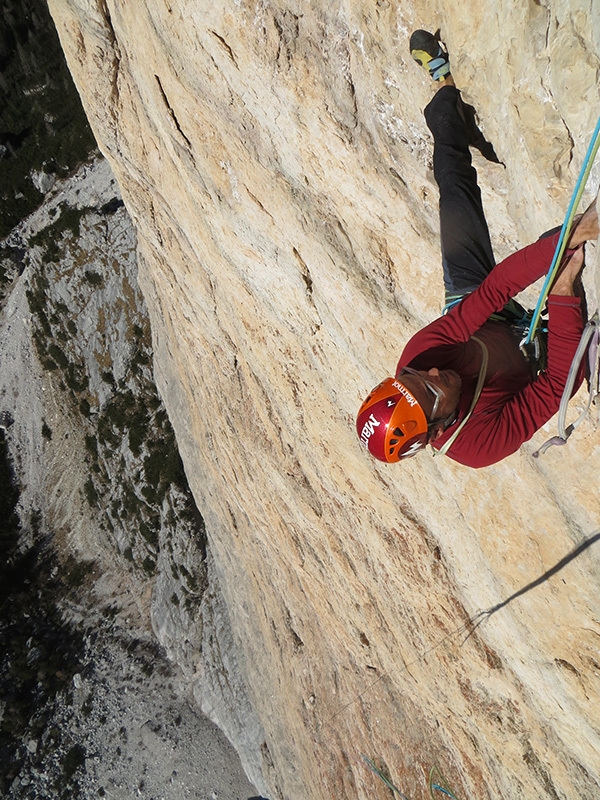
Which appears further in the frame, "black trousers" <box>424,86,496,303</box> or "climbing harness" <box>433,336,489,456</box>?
"black trousers" <box>424,86,496,303</box>

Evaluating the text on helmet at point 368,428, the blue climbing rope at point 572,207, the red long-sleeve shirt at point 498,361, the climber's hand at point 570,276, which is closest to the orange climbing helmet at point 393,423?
the text on helmet at point 368,428

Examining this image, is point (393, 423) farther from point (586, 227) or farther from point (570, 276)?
point (586, 227)

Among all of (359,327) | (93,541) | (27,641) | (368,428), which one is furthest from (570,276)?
(27,641)

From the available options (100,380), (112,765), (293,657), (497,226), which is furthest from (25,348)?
(497,226)

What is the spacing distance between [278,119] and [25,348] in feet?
59.1

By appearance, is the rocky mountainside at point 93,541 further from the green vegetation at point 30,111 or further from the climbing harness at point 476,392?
the climbing harness at point 476,392

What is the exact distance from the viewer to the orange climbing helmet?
9.83 ft

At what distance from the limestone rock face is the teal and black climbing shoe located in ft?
0.25

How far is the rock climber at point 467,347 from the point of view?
2826mm

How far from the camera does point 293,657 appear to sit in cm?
932

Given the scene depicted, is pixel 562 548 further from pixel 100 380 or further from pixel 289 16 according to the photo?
pixel 100 380

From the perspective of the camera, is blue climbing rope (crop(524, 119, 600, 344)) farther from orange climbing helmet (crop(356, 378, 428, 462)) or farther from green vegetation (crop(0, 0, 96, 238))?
green vegetation (crop(0, 0, 96, 238))

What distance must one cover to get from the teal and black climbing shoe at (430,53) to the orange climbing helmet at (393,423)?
78.6 inches

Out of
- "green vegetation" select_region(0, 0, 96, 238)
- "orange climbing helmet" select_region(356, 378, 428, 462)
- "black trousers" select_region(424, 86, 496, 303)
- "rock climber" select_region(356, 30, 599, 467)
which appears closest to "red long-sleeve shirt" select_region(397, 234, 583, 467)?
"rock climber" select_region(356, 30, 599, 467)
